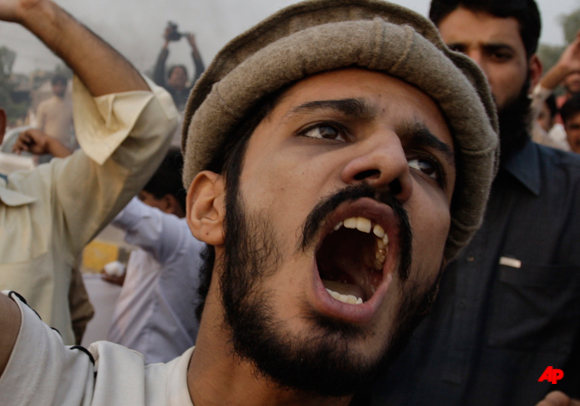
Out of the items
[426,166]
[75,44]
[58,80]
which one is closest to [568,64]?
[426,166]

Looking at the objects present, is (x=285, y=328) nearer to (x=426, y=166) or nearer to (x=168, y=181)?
(x=426, y=166)

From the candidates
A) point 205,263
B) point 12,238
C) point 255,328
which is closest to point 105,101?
point 12,238

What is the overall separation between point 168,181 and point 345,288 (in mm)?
2814

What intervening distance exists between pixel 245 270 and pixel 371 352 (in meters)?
0.45

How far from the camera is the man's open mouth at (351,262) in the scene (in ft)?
5.62

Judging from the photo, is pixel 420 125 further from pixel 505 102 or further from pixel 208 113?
pixel 505 102

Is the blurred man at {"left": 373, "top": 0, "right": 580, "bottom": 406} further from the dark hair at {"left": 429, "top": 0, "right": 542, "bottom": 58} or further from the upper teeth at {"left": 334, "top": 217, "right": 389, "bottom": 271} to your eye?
the upper teeth at {"left": 334, "top": 217, "right": 389, "bottom": 271}

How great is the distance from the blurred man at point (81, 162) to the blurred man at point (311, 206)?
70cm

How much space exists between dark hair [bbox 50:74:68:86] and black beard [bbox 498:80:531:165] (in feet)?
15.8

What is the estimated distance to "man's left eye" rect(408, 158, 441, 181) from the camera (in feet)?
5.82

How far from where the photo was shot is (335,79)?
1.70 metres

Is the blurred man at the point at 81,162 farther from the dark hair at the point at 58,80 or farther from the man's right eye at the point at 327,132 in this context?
the dark hair at the point at 58,80

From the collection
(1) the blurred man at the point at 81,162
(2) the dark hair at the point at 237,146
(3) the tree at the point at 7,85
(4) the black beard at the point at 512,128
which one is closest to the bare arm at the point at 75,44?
(1) the blurred man at the point at 81,162

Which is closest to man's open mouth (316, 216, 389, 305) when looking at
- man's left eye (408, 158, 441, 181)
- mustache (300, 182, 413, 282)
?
mustache (300, 182, 413, 282)
